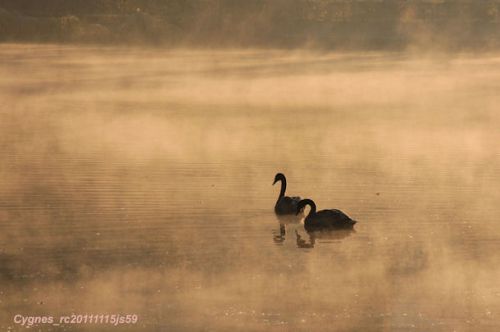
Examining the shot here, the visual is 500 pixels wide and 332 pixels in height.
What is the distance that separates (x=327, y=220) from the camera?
1195 cm

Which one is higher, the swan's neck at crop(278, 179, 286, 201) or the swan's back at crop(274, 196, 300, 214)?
the swan's neck at crop(278, 179, 286, 201)

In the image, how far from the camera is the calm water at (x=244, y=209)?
9.39 meters

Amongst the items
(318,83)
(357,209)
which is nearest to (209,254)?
(357,209)

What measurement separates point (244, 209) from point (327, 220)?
109 centimetres

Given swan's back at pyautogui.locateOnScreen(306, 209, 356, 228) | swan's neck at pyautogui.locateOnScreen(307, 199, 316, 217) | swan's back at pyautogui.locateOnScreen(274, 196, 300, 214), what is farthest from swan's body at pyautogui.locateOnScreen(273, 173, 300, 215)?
swan's back at pyautogui.locateOnScreen(306, 209, 356, 228)

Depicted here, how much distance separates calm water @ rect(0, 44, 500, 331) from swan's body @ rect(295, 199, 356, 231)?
0.17 metres

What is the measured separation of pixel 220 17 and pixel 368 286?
40.8 metres

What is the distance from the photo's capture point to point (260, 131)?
18.3 metres

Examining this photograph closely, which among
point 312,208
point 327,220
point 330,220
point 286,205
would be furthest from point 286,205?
point 330,220

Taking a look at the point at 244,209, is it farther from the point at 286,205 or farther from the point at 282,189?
→ the point at 282,189

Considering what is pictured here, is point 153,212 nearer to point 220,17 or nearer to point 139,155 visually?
point 139,155

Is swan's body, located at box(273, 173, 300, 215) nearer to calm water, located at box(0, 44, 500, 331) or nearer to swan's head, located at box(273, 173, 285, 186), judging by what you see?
calm water, located at box(0, 44, 500, 331)

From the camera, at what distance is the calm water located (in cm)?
939

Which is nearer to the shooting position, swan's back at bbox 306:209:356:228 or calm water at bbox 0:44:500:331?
calm water at bbox 0:44:500:331
